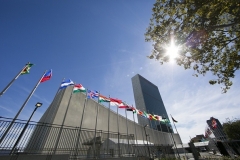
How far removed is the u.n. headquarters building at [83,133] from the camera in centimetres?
1066

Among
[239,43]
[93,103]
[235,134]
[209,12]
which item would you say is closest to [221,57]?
[239,43]

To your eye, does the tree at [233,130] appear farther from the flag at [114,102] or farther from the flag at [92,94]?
the flag at [92,94]

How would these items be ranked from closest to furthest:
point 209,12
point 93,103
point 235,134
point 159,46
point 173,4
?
point 209,12, point 173,4, point 159,46, point 93,103, point 235,134

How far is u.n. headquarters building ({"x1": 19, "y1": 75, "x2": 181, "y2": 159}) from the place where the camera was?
1066 centimetres

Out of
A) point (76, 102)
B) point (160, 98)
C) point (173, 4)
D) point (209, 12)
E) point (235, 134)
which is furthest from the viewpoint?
point (160, 98)

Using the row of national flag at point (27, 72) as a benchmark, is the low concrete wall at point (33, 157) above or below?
below

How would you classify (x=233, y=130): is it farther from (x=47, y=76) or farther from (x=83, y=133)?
(x=47, y=76)

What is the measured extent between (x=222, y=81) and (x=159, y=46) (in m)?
8.39

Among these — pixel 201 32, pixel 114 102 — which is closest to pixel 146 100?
pixel 114 102

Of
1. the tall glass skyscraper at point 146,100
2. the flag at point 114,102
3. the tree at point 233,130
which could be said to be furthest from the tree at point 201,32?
the tall glass skyscraper at point 146,100

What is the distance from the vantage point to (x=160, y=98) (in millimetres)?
118938

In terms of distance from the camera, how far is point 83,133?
1577 cm

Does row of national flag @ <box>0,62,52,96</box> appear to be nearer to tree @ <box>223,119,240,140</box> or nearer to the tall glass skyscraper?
tree @ <box>223,119,240,140</box>

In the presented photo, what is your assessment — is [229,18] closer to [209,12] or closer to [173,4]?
[209,12]
